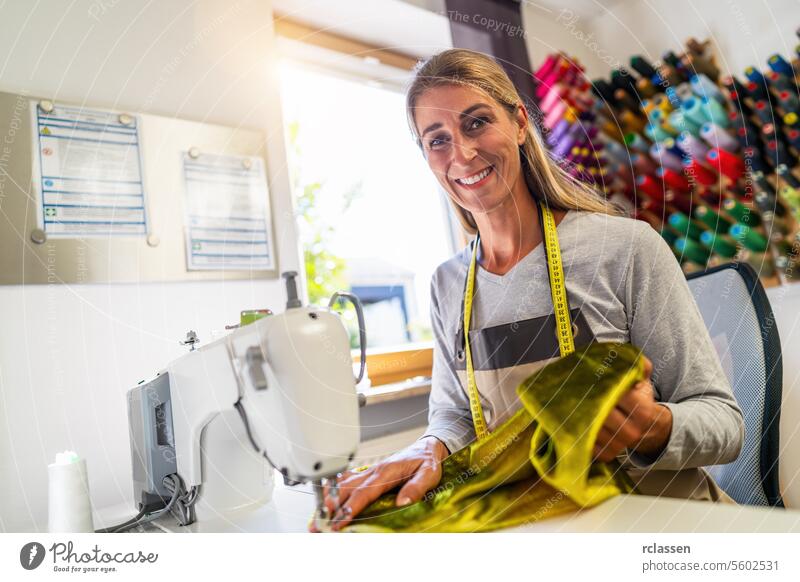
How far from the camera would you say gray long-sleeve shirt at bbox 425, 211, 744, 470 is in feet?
1.19

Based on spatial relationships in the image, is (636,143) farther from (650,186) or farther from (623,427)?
(623,427)

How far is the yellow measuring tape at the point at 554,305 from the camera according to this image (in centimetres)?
38

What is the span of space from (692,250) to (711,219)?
0.04m

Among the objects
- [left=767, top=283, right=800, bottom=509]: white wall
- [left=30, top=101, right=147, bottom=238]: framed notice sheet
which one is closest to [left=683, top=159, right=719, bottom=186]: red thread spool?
[left=767, top=283, right=800, bottom=509]: white wall

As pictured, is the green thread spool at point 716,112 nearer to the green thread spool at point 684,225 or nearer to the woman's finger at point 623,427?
the green thread spool at point 684,225

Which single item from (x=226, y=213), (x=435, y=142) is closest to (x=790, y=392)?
(x=435, y=142)

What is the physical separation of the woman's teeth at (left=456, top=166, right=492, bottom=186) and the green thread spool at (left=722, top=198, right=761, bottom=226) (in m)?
0.28

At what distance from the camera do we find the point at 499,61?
46 cm

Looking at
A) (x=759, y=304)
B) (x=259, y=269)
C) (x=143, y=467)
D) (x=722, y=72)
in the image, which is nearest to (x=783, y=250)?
(x=759, y=304)

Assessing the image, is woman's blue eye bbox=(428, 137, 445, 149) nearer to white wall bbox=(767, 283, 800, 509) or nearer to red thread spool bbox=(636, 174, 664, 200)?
red thread spool bbox=(636, 174, 664, 200)

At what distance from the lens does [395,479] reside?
1.23 ft

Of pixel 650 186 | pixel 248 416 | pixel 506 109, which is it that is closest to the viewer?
pixel 248 416

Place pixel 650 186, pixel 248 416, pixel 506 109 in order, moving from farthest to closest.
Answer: pixel 650 186 → pixel 506 109 → pixel 248 416

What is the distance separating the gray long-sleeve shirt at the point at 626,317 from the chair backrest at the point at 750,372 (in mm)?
55
